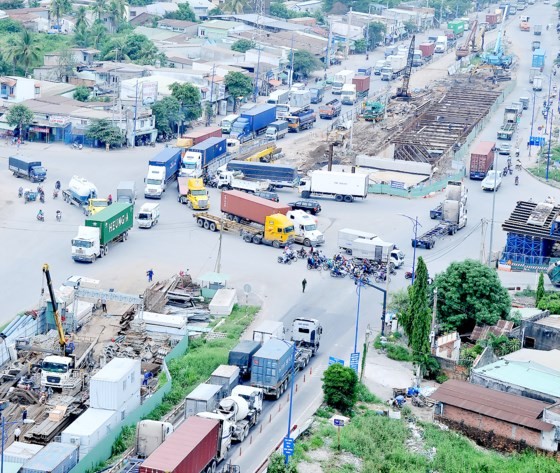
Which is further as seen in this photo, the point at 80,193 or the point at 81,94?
the point at 81,94

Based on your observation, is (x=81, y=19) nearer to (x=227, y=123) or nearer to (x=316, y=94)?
(x=316, y=94)

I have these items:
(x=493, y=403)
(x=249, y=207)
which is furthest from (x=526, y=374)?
(x=249, y=207)

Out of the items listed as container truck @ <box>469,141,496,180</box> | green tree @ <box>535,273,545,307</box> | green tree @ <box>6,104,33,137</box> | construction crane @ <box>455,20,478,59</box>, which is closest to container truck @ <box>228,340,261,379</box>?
green tree @ <box>535,273,545,307</box>

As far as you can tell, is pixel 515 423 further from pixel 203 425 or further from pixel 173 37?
pixel 173 37

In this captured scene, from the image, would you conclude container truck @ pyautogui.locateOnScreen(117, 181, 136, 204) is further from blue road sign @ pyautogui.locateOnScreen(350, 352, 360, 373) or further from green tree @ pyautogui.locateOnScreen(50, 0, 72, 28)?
green tree @ pyautogui.locateOnScreen(50, 0, 72, 28)

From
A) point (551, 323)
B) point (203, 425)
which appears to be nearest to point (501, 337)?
point (551, 323)

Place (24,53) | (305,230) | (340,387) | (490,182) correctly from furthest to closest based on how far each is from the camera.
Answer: (24,53)
(490,182)
(305,230)
(340,387)
